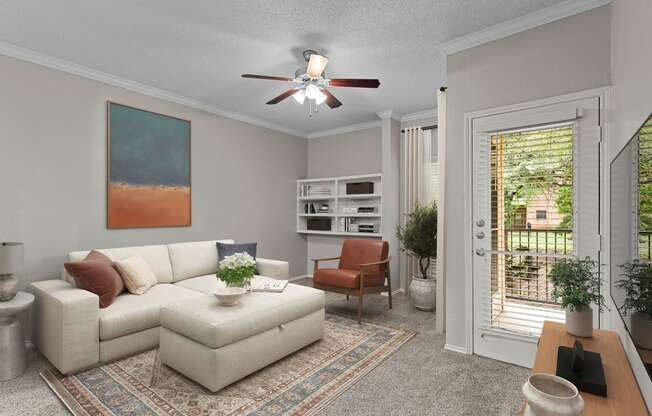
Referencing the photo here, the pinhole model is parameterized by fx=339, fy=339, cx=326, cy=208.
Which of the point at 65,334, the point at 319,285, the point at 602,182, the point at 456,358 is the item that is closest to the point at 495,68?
the point at 602,182

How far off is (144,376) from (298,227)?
3.74 meters

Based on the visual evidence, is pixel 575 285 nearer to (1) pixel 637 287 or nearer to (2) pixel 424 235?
(1) pixel 637 287

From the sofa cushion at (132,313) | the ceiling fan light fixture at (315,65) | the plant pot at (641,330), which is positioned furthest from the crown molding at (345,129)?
the plant pot at (641,330)

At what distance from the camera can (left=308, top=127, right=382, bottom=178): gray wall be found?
5418 millimetres

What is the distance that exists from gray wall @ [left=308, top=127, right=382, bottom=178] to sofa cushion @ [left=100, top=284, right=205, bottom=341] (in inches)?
131

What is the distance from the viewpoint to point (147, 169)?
3.93 meters

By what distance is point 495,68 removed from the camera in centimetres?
273

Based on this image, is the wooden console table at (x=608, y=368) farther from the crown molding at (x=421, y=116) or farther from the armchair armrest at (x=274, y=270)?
the crown molding at (x=421, y=116)

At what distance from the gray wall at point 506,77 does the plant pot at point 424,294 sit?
1.11 meters

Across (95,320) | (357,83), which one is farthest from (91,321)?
(357,83)

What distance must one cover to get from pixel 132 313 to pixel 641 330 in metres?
3.12

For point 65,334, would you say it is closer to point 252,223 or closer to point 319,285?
point 319,285

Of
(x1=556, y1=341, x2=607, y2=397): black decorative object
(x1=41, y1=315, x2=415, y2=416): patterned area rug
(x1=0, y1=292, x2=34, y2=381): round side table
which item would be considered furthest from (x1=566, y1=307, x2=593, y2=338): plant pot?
(x1=0, y1=292, x2=34, y2=381): round side table

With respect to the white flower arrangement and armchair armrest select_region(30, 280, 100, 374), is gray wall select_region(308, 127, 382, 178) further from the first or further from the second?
armchair armrest select_region(30, 280, 100, 374)
